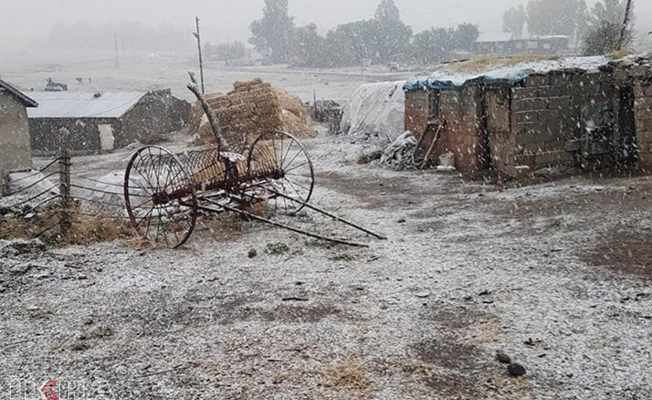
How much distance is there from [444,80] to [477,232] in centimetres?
724

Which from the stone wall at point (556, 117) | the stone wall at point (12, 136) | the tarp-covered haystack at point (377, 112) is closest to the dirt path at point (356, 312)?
the stone wall at point (556, 117)

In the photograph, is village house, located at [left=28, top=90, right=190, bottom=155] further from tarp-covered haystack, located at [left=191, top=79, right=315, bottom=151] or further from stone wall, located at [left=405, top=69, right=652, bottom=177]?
stone wall, located at [left=405, top=69, right=652, bottom=177]

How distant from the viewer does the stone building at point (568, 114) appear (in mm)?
12477

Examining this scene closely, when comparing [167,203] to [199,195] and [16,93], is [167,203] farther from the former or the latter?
[16,93]

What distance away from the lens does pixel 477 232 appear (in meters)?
8.93

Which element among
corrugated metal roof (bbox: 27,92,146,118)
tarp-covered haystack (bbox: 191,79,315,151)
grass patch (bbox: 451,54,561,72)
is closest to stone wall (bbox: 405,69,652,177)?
grass patch (bbox: 451,54,561,72)

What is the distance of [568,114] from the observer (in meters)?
13.0

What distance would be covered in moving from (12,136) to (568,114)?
19.3 metres

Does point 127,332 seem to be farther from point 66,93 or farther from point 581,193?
point 66,93

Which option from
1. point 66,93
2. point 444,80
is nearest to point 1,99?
point 66,93

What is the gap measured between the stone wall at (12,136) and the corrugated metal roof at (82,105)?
8.22 meters

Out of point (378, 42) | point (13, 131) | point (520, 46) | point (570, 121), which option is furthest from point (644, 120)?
point (378, 42)

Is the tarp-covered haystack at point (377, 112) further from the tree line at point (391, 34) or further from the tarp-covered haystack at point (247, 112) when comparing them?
the tree line at point (391, 34)

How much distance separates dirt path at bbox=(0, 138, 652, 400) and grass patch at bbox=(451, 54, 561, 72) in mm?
5355
